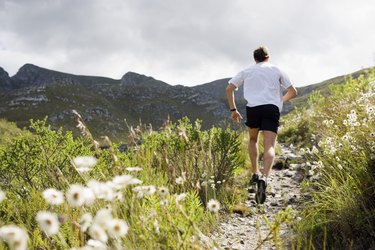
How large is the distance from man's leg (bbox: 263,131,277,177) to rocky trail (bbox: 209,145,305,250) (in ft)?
1.12

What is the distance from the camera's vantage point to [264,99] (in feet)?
20.7

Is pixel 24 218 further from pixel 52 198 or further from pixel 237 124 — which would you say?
pixel 237 124

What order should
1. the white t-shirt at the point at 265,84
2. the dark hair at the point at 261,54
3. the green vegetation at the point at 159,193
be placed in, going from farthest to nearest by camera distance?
the dark hair at the point at 261,54 → the white t-shirt at the point at 265,84 → the green vegetation at the point at 159,193

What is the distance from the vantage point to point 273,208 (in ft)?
18.0

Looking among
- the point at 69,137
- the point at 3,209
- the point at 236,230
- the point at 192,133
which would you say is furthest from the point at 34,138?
the point at 236,230

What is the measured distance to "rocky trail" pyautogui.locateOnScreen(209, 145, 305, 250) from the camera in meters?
3.97

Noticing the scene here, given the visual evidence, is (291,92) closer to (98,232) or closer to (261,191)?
(261,191)

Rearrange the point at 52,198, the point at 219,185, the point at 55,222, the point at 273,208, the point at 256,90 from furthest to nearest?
the point at 256,90 < the point at 219,185 < the point at 273,208 < the point at 52,198 < the point at 55,222

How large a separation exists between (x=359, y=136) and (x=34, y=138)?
4.95m

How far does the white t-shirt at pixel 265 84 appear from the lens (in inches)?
249

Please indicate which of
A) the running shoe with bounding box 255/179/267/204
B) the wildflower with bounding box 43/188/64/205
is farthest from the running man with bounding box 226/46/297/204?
the wildflower with bounding box 43/188/64/205

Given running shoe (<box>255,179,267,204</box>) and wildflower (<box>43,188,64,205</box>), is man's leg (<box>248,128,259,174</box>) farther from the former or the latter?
wildflower (<box>43,188,64,205</box>)

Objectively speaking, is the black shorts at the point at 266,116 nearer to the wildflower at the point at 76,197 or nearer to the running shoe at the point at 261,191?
the running shoe at the point at 261,191

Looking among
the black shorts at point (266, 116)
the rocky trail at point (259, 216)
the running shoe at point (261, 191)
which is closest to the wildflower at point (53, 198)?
the rocky trail at point (259, 216)
